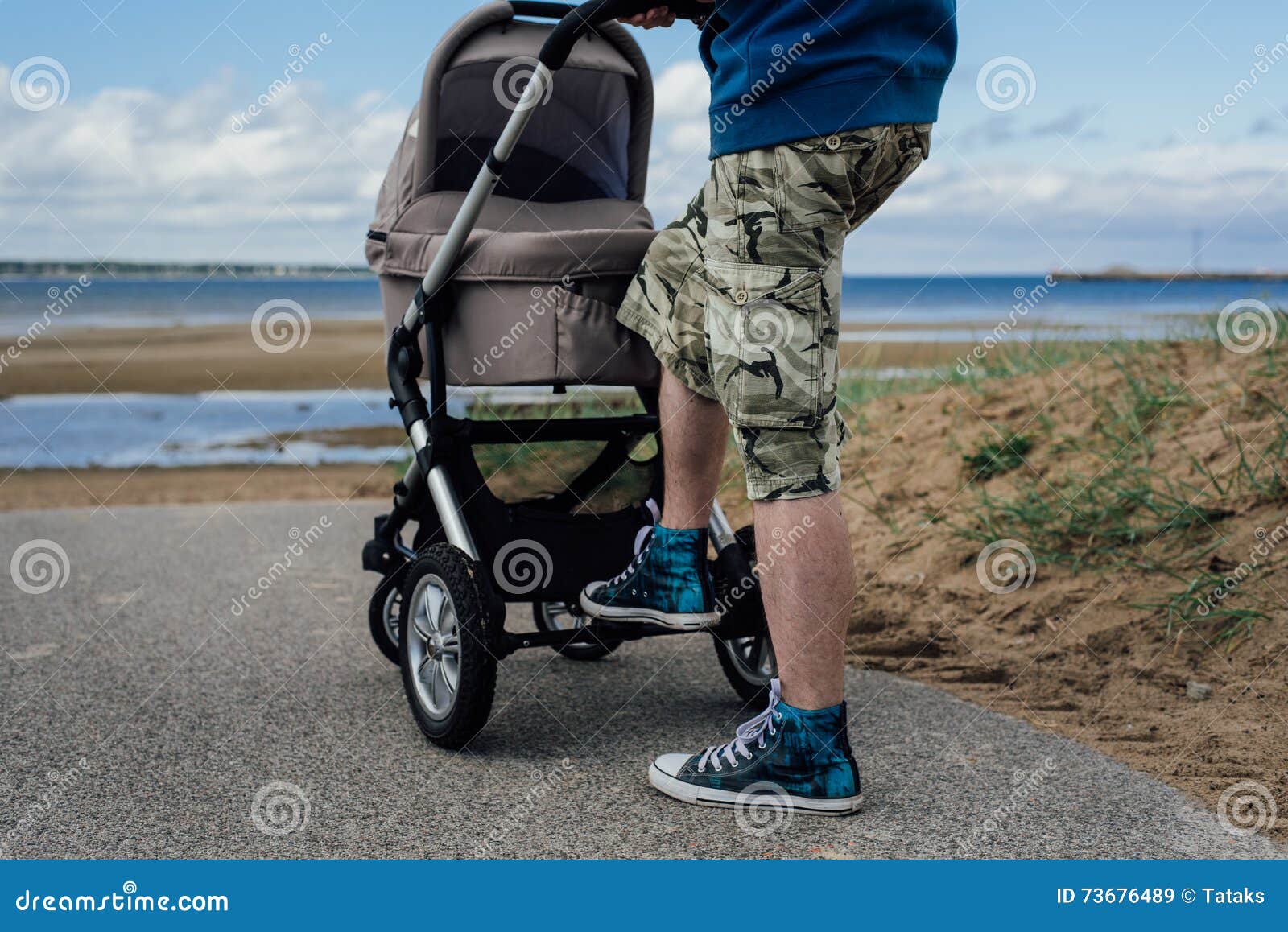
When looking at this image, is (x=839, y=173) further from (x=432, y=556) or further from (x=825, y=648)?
(x=432, y=556)

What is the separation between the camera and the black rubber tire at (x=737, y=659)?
299 cm

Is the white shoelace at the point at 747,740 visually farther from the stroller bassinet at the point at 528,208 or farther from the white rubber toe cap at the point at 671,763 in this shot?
the stroller bassinet at the point at 528,208

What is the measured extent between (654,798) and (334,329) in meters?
26.6

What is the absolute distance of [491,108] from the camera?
345cm

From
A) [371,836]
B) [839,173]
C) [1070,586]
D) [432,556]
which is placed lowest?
[1070,586]

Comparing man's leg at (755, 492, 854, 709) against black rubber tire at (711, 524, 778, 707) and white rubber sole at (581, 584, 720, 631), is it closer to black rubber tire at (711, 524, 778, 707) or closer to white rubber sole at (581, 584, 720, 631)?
white rubber sole at (581, 584, 720, 631)

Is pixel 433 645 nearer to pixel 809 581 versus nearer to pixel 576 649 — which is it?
pixel 576 649

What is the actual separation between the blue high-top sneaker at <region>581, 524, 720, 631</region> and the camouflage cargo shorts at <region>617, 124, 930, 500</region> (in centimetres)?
45

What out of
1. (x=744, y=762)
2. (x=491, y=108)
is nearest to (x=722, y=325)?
(x=744, y=762)

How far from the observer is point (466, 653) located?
278cm

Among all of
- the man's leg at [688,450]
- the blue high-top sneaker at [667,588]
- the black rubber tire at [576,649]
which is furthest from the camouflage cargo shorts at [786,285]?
the black rubber tire at [576,649]

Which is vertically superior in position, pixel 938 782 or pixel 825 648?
pixel 825 648

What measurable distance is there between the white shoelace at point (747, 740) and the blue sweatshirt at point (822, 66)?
3.83ft

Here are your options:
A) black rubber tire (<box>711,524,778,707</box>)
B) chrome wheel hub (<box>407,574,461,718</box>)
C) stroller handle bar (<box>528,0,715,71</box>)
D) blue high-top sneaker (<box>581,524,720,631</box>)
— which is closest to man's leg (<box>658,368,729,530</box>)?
blue high-top sneaker (<box>581,524,720,631</box>)
